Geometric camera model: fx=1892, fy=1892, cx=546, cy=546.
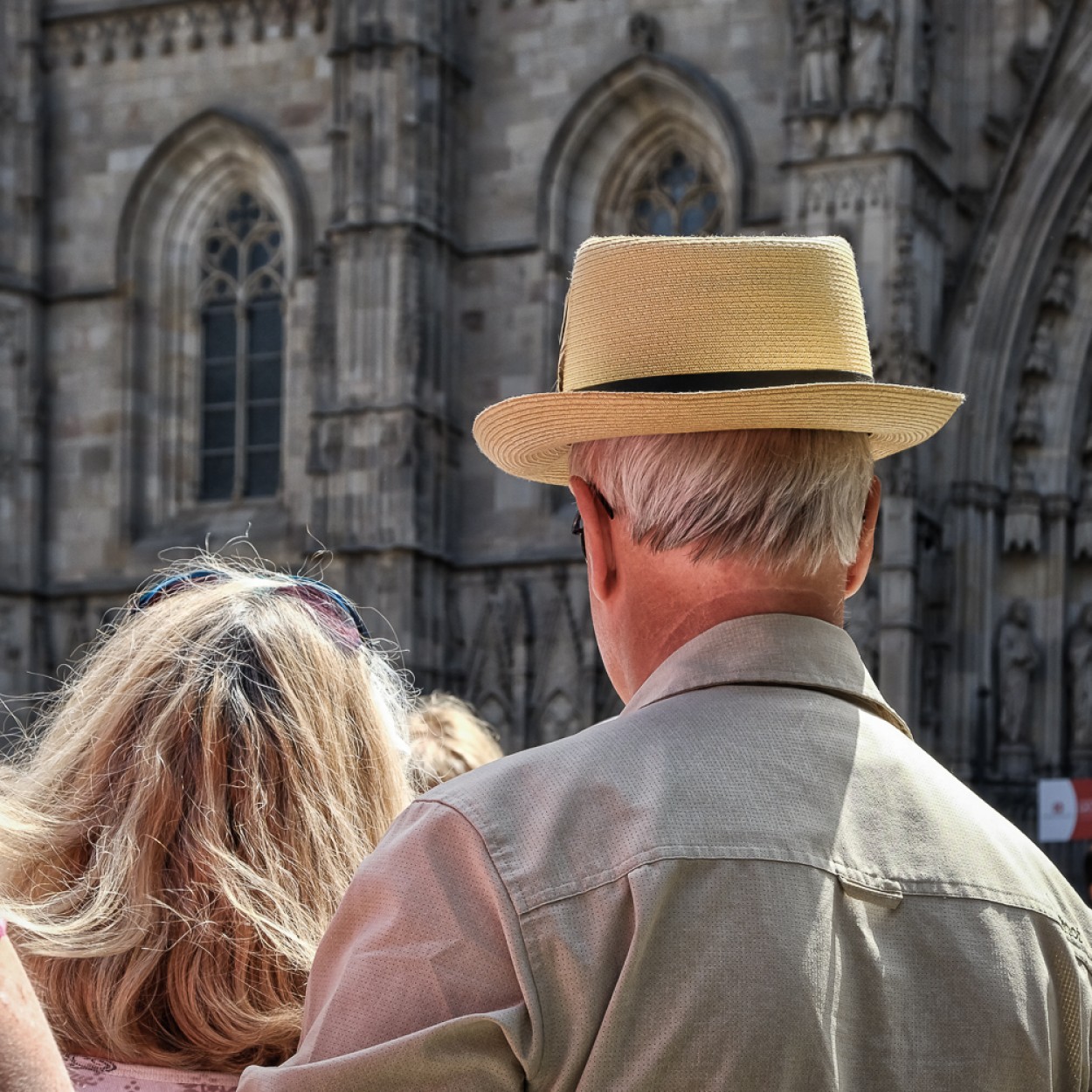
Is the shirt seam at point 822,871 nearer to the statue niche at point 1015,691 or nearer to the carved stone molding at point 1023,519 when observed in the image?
the statue niche at point 1015,691

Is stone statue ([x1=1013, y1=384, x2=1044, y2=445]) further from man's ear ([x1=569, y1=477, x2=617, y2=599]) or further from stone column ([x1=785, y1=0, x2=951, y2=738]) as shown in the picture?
man's ear ([x1=569, y1=477, x2=617, y2=599])

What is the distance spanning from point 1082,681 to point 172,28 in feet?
32.5

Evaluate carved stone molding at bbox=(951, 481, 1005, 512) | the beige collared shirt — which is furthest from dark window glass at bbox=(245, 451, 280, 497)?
the beige collared shirt

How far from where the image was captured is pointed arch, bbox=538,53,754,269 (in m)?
15.3

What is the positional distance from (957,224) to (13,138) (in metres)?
8.67

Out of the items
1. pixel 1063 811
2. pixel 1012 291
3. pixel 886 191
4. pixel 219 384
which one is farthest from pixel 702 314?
pixel 219 384

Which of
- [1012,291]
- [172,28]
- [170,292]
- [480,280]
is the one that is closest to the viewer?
[1012,291]

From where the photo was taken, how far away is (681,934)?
1.47m

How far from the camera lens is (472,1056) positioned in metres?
1.43

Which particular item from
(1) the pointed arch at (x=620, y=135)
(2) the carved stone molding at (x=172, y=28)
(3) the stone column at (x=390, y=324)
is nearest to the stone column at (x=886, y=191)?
(1) the pointed arch at (x=620, y=135)

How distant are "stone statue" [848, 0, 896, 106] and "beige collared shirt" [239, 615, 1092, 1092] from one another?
12497mm

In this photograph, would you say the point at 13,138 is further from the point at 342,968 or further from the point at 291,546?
the point at 342,968

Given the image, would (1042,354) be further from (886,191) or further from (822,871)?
(822,871)

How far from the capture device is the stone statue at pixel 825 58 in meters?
13.6
